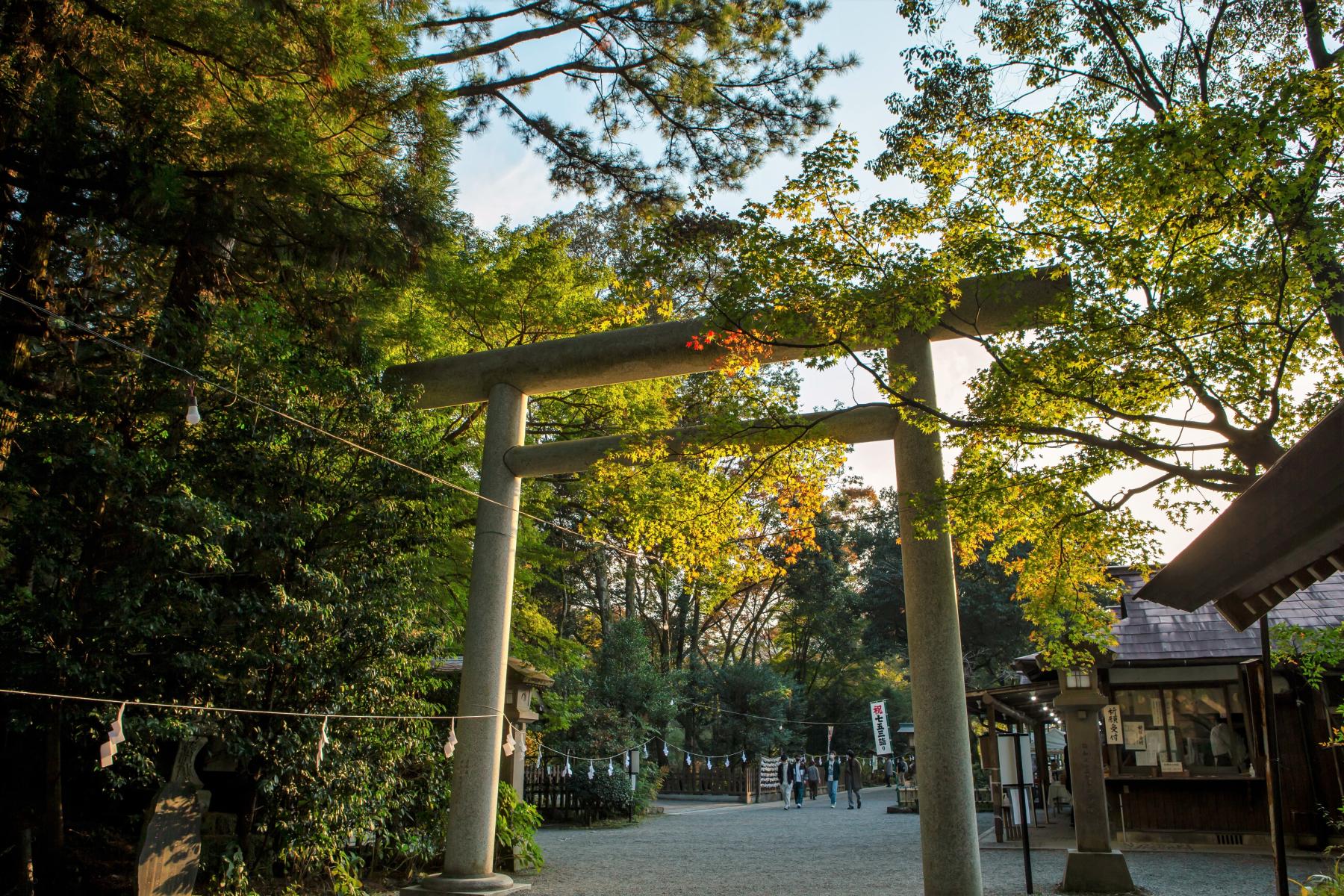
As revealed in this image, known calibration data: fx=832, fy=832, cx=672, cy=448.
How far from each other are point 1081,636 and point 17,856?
899 cm

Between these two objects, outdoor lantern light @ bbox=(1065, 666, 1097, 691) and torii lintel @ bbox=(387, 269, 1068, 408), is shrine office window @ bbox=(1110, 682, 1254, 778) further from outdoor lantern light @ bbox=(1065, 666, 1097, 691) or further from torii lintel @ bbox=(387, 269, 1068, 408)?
torii lintel @ bbox=(387, 269, 1068, 408)

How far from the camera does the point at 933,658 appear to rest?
7.01 m

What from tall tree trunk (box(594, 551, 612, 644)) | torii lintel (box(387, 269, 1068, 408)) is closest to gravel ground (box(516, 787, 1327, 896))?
torii lintel (box(387, 269, 1068, 408))

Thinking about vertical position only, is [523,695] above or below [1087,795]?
above

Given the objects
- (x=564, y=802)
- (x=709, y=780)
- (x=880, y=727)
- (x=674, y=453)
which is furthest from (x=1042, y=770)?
(x=674, y=453)

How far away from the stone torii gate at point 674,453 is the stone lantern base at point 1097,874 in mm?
2168

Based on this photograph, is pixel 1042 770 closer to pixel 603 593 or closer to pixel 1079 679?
pixel 1079 679

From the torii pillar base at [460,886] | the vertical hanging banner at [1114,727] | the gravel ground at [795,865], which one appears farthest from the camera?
the vertical hanging banner at [1114,727]

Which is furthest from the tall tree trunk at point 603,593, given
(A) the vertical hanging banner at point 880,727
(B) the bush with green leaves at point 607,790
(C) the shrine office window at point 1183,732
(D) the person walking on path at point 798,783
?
(C) the shrine office window at point 1183,732

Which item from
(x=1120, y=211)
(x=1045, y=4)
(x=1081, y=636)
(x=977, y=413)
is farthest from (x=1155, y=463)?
(x=1045, y=4)

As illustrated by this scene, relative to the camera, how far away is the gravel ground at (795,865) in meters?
8.66

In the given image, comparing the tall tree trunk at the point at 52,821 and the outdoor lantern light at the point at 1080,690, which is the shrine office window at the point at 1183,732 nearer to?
the outdoor lantern light at the point at 1080,690

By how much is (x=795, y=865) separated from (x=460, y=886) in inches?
185

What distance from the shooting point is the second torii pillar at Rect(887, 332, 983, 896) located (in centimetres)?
668
